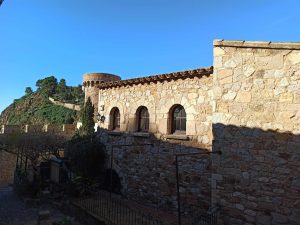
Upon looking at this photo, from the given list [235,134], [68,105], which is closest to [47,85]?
[68,105]

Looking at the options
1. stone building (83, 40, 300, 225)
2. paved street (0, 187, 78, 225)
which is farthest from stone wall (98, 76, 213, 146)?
paved street (0, 187, 78, 225)

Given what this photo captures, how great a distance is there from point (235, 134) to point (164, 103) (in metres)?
3.56

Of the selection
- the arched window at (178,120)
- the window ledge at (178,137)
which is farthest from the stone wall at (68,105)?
the window ledge at (178,137)

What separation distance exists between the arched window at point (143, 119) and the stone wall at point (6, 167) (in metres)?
13.5

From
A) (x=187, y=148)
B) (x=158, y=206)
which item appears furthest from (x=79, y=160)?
(x=187, y=148)

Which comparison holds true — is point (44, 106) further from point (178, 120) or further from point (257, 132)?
point (257, 132)

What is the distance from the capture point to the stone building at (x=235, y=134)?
6070 mm

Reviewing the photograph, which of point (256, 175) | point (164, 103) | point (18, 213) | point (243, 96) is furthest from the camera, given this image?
point (18, 213)

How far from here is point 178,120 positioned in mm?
9719

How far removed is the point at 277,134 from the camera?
620cm

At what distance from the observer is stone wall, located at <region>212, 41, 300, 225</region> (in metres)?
6.01

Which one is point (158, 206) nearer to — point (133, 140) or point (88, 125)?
point (133, 140)

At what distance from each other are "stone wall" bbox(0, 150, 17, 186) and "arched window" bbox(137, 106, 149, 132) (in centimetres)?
1352

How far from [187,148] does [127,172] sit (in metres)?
3.21
